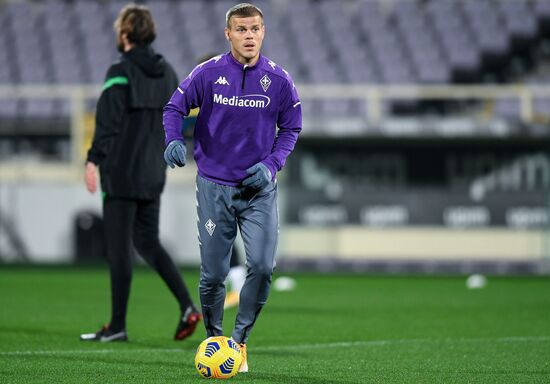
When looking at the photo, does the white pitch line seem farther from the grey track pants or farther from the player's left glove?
the player's left glove

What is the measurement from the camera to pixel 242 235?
6066 millimetres

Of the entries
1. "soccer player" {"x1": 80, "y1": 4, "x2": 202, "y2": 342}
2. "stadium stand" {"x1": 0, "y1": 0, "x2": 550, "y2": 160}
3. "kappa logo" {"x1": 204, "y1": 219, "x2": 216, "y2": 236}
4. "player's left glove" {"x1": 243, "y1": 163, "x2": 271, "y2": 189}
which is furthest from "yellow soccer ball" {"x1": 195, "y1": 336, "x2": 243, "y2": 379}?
"stadium stand" {"x1": 0, "y1": 0, "x2": 550, "y2": 160}

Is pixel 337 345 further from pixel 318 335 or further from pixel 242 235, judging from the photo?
pixel 242 235

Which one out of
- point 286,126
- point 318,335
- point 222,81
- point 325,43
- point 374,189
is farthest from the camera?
point 325,43

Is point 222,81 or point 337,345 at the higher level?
point 222,81

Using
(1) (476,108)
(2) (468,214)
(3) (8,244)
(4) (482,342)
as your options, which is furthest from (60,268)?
(4) (482,342)

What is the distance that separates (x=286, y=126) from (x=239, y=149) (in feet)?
0.98

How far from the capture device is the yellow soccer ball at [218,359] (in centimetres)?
588

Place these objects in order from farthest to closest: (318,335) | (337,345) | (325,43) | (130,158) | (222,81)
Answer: (325,43), (318,335), (130,158), (337,345), (222,81)

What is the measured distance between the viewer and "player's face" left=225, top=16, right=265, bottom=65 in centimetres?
593

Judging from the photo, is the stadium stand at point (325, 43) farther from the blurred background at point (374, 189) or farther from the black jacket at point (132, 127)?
the black jacket at point (132, 127)

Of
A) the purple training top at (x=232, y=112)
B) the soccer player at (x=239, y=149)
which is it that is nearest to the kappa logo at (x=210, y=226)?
the soccer player at (x=239, y=149)

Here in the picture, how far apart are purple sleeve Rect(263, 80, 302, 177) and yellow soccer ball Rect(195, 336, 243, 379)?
0.91m

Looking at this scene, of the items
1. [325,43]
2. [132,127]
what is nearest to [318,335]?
[132,127]
